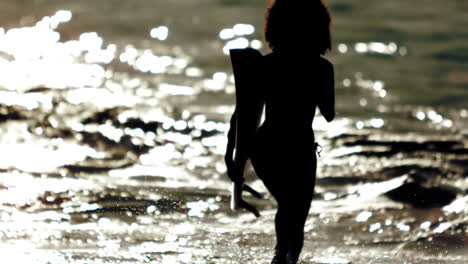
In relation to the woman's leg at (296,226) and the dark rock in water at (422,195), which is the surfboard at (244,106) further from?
the dark rock in water at (422,195)

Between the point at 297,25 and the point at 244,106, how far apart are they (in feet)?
1.84

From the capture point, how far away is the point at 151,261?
6297 mm

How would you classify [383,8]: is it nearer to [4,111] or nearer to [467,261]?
[4,111]

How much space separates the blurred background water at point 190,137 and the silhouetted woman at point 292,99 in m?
1.61

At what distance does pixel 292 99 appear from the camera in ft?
16.3

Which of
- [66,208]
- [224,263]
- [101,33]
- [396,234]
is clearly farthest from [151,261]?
[101,33]

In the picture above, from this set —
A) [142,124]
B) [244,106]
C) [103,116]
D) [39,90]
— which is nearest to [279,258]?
[244,106]

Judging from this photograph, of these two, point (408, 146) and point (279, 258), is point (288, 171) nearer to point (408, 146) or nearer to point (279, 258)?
point (279, 258)

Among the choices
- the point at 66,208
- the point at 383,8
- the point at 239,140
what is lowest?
the point at 66,208

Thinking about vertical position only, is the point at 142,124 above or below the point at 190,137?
above

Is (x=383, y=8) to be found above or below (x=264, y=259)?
above

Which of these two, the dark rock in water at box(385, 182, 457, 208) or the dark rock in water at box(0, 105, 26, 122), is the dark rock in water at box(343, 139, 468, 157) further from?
the dark rock in water at box(0, 105, 26, 122)

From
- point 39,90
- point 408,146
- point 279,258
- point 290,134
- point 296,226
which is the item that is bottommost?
point 408,146

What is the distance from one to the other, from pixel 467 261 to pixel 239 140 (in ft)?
10.1
